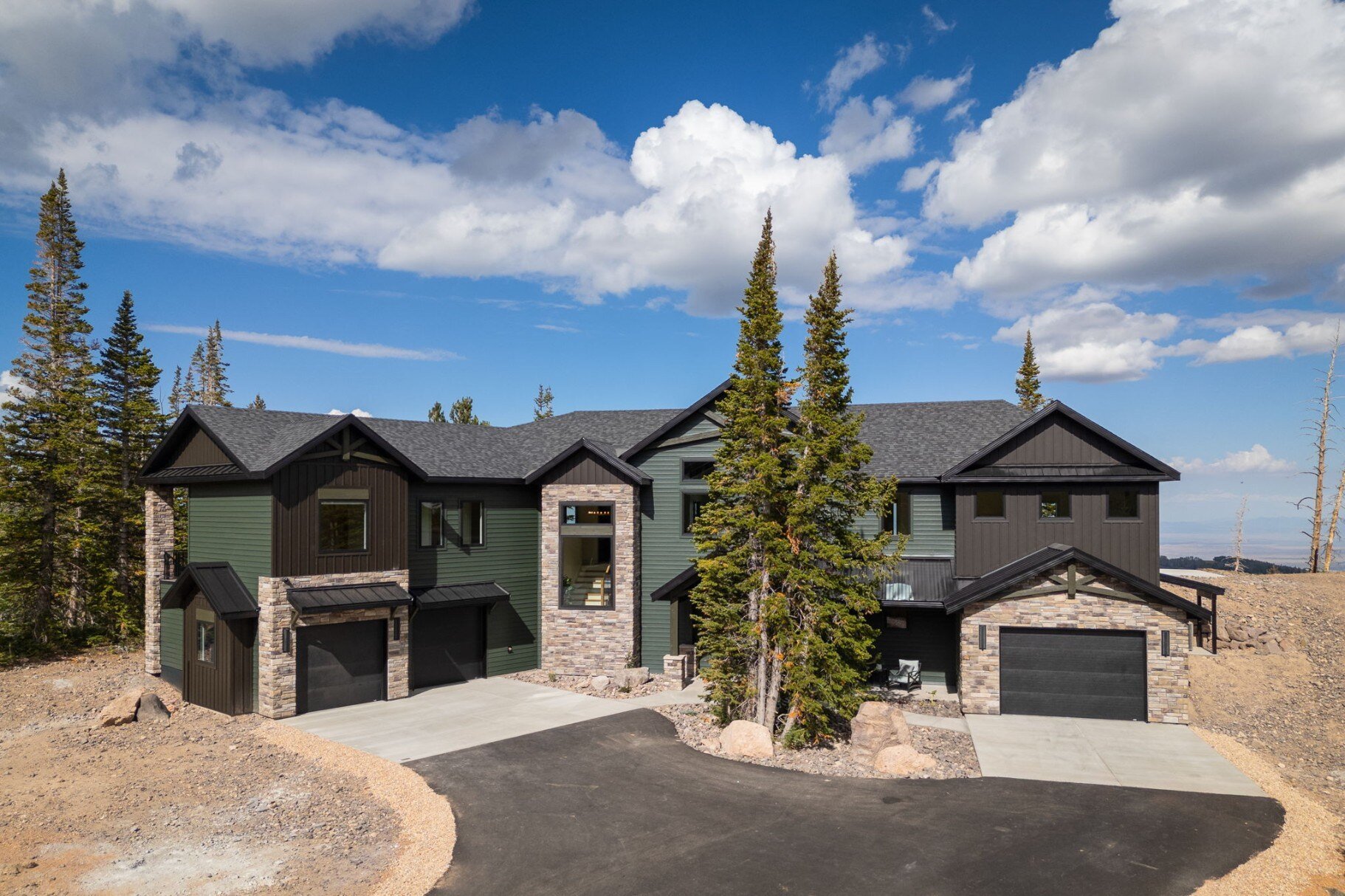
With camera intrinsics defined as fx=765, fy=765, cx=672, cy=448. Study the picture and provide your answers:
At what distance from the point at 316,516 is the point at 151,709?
19.0 ft

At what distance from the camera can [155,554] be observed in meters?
23.3

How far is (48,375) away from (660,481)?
76.6 feet

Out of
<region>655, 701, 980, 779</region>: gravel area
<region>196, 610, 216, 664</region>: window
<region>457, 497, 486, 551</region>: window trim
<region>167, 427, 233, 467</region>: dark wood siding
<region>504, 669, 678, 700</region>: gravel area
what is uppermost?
<region>167, 427, 233, 467</region>: dark wood siding

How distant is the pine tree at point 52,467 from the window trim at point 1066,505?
3140 cm

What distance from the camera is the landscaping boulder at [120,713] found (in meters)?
17.3

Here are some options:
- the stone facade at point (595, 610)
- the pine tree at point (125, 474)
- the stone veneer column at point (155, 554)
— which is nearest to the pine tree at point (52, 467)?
the pine tree at point (125, 474)

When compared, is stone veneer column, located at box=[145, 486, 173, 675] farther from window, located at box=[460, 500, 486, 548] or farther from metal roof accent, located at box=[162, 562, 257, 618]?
window, located at box=[460, 500, 486, 548]

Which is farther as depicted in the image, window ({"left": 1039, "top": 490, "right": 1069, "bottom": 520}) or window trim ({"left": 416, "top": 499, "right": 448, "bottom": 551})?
window trim ({"left": 416, "top": 499, "right": 448, "bottom": 551})

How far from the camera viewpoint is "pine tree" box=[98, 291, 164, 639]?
2869 cm

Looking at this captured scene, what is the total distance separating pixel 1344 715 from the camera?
58.7 feet

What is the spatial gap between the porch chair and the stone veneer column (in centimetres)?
2140

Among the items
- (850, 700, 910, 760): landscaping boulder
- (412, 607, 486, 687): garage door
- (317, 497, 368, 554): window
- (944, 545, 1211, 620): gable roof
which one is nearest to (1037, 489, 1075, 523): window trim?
(944, 545, 1211, 620): gable roof

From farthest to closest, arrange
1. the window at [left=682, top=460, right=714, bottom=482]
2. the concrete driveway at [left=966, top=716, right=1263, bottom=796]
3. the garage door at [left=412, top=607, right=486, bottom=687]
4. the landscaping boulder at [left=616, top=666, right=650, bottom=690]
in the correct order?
1. the window at [left=682, top=460, right=714, bottom=482]
2. the garage door at [left=412, top=607, right=486, bottom=687]
3. the landscaping boulder at [left=616, top=666, right=650, bottom=690]
4. the concrete driveway at [left=966, top=716, right=1263, bottom=796]

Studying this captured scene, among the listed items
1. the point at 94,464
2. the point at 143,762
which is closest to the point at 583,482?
the point at 143,762
